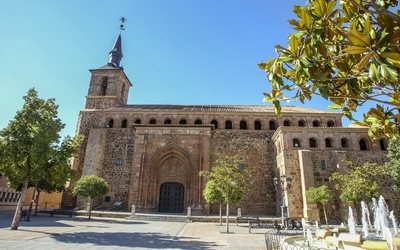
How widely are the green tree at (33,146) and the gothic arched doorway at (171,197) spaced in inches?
499

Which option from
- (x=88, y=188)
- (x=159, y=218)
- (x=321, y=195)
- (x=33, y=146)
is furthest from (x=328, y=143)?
(x=33, y=146)

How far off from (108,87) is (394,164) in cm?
2959

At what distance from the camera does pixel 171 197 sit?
77.7 feet

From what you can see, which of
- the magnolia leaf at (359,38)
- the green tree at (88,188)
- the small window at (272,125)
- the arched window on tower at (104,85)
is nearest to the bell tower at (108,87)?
the arched window on tower at (104,85)

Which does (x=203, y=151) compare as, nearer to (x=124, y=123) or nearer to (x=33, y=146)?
(x=124, y=123)

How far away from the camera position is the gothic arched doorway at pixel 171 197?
76.9ft

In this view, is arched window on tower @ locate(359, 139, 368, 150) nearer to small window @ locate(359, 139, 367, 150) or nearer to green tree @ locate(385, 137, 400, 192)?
small window @ locate(359, 139, 367, 150)

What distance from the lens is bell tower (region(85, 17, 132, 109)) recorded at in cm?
2933

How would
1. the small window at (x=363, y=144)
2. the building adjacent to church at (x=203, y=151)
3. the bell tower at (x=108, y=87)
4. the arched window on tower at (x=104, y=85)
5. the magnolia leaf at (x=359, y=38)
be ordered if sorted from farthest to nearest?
the arched window on tower at (x=104, y=85)
the bell tower at (x=108, y=87)
the small window at (x=363, y=144)
the building adjacent to church at (x=203, y=151)
the magnolia leaf at (x=359, y=38)

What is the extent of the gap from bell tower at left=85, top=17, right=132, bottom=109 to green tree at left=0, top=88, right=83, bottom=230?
16842 millimetres

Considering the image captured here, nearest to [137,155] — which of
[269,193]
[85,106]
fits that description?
[85,106]

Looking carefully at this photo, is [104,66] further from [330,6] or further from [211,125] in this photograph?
[330,6]

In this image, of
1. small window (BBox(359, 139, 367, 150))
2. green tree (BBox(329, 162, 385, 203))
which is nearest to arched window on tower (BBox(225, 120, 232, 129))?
green tree (BBox(329, 162, 385, 203))

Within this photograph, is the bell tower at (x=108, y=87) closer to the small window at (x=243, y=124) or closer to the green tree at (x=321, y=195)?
the small window at (x=243, y=124)
